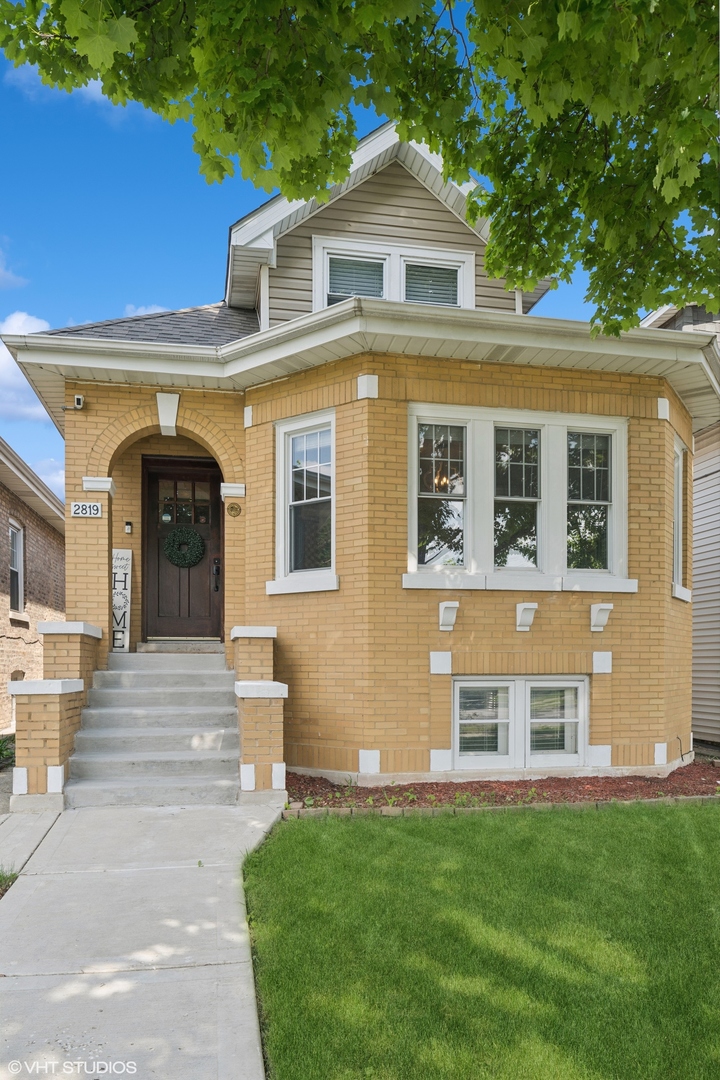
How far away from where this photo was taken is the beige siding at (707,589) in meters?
12.7

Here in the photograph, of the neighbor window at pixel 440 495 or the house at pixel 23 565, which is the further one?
the house at pixel 23 565

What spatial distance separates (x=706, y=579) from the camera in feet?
42.5

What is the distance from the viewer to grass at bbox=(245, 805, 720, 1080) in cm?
286

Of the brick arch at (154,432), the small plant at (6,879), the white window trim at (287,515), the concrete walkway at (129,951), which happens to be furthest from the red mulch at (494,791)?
the brick arch at (154,432)

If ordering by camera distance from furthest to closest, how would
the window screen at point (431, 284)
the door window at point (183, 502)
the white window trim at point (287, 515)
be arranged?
1. the door window at point (183, 502)
2. the window screen at point (431, 284)
3. the white window trim at point (287, 515)

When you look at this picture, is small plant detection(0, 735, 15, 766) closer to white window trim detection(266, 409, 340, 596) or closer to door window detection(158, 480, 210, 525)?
door window detection(158, 480, 210, 525)

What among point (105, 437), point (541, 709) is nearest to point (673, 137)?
point (541, 709)

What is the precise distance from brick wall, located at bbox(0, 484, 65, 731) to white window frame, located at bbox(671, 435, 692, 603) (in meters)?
9.29

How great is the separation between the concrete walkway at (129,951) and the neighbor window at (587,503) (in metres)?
4.49

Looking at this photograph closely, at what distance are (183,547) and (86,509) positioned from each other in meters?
1.71

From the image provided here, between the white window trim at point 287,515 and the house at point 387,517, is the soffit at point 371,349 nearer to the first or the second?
the house at point 387,517

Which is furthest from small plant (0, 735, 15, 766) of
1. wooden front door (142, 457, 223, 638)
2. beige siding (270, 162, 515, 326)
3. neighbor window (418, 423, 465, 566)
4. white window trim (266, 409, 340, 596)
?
beige siding (270, 162, 515, 326)

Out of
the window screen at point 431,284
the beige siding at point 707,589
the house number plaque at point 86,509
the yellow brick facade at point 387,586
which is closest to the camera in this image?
the yellow brick facade at point 387,586

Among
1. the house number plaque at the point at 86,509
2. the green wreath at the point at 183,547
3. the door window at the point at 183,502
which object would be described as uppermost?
the door window at the point at 183,502
